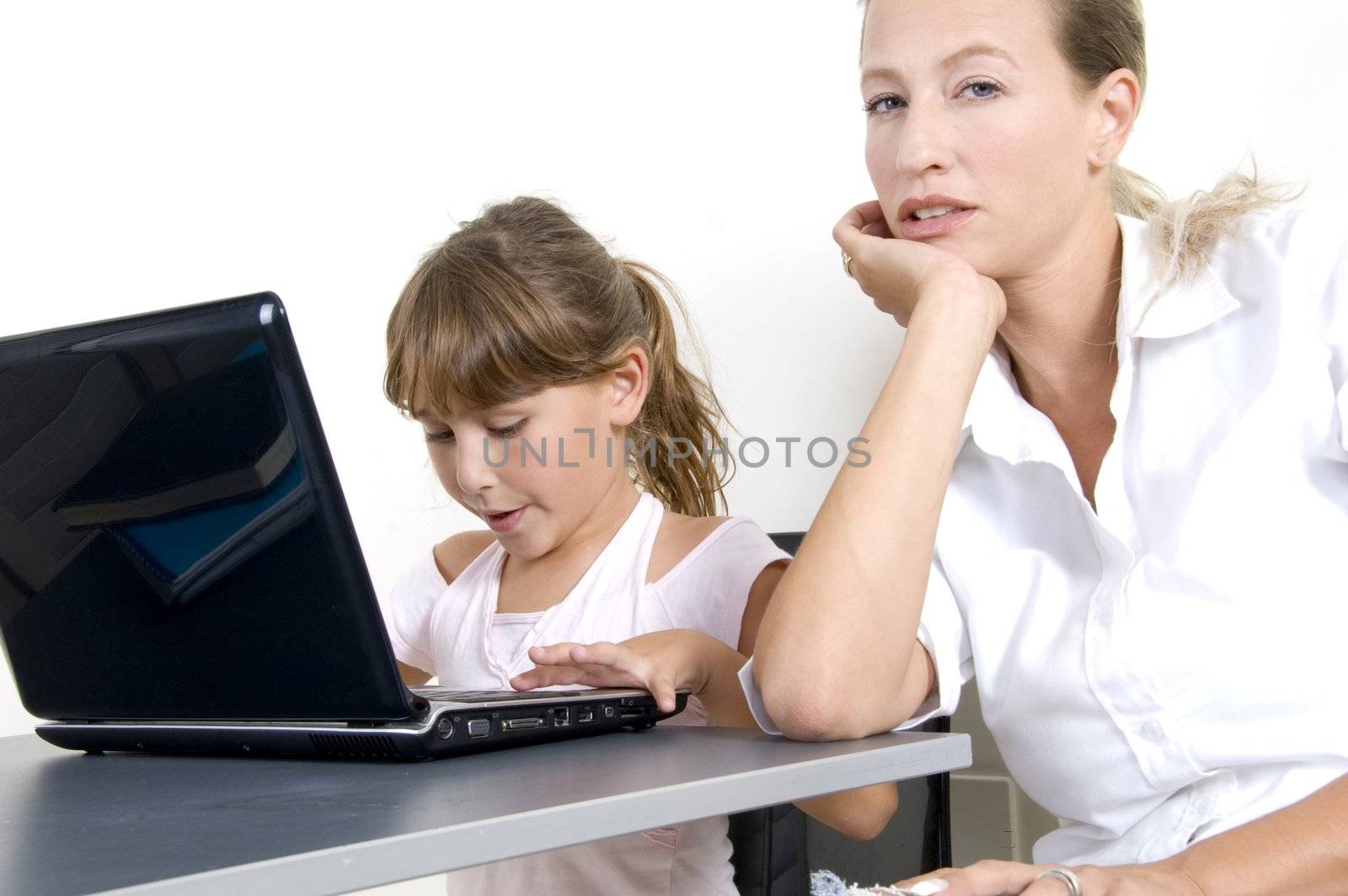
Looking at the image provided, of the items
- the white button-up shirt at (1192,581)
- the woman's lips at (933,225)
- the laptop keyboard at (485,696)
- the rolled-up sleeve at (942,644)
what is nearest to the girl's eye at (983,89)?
the woman's lips at (933,225)

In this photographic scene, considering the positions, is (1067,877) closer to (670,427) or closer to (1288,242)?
(1288,242)

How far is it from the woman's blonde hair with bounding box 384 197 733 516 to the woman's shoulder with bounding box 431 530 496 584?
7.9 inches

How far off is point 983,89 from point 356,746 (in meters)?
0.78

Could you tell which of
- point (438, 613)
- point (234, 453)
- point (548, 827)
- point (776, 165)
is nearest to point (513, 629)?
point (438, 613)

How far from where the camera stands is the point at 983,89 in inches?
44.5

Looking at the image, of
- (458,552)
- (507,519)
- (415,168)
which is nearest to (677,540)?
(507,519)

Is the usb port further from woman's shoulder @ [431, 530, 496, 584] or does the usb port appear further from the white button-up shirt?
woman's shoulder @ [431, 530, 496, 584]

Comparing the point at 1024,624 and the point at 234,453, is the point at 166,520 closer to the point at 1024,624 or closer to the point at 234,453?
the point at 234,453

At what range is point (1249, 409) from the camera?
1055 mm

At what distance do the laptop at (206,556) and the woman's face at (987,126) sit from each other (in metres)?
0.54

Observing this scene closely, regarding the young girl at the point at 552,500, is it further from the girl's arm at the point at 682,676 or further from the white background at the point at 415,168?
the white background at the point at 415,168

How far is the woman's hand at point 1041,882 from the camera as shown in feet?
2.65

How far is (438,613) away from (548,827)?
88cm

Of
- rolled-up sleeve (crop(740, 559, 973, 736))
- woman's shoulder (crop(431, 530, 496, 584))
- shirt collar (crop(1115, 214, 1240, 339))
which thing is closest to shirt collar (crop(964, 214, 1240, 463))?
shirt collar (crop(1115, 214, 1240, 339))
